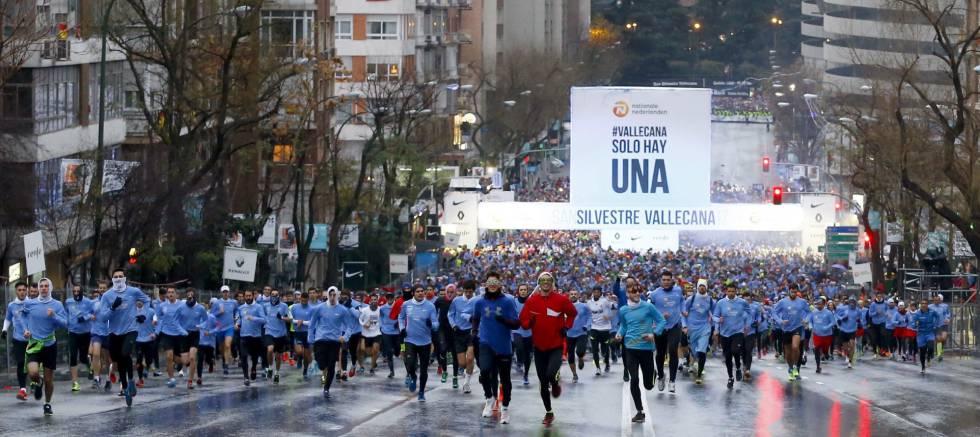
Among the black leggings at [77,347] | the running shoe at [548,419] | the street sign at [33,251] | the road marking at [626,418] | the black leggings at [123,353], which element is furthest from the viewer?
the street sign at [33,251]

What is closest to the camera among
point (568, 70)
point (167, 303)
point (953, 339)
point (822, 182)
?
point (167, 303)

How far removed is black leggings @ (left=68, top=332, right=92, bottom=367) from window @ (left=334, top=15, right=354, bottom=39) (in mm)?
64904

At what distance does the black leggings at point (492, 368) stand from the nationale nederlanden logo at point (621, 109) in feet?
130

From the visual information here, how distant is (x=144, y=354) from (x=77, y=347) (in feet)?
4.42

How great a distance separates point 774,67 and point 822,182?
294 ft

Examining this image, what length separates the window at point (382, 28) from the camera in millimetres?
94562

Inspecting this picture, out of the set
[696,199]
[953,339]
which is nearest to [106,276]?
[953,339]

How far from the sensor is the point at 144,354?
93.5ft

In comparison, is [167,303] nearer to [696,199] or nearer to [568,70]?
[696,199]

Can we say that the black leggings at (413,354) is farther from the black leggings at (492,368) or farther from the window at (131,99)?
the window at (131,99)

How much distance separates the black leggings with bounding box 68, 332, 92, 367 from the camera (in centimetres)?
2631

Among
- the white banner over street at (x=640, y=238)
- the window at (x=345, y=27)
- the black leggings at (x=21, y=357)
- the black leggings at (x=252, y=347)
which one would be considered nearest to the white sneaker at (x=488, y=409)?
the black leggings at (x=21, y=357)

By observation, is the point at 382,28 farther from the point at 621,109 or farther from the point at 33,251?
the point at 33,251

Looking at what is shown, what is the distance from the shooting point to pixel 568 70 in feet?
423
